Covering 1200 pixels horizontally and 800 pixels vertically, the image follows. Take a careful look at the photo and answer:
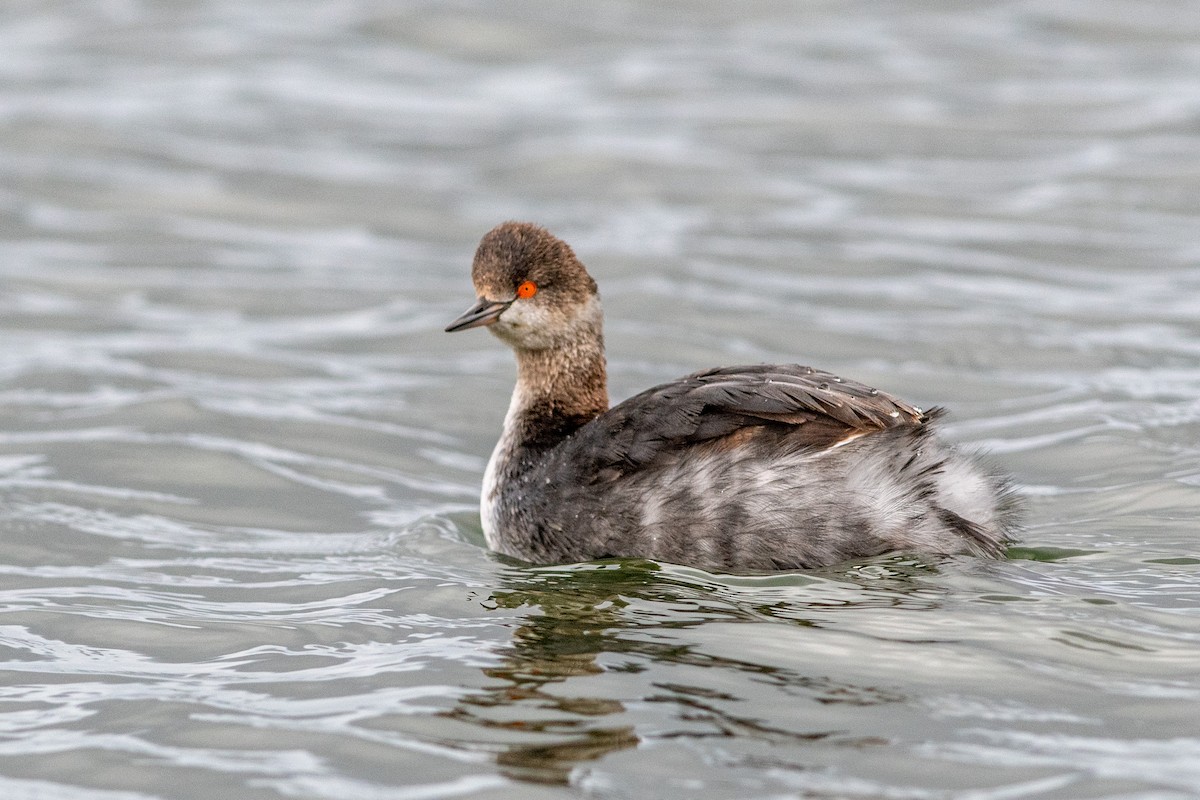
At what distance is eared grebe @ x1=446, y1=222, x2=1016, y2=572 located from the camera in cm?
614

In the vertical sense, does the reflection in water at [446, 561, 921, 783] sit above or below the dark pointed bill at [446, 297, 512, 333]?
below

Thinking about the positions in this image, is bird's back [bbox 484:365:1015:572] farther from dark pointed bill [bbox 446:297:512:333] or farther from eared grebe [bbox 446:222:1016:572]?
dark pointed bill [bbox 446:297:512:333]

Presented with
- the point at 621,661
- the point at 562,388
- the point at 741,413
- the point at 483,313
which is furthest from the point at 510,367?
the point at 621,661

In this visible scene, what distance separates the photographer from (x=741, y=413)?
6215mm

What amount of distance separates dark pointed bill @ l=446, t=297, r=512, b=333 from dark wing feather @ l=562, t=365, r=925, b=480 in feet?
2.57

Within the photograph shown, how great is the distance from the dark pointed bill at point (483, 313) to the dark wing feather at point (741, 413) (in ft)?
2.57

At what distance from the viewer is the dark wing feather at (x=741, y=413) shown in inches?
242

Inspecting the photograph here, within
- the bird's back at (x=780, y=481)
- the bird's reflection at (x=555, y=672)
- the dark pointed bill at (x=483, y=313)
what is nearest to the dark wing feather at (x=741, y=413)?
the bird's back at (x=780, y=481)

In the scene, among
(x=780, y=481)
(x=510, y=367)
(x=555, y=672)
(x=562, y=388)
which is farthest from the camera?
(x=510, y=367)

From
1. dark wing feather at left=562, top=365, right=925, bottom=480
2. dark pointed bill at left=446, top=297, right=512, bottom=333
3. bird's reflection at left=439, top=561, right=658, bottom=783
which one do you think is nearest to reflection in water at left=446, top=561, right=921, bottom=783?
bird's reflection at left=439, top=561, right=658, bottom=783

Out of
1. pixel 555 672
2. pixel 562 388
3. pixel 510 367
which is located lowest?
pixel 555 672

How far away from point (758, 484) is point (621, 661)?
0.99 m

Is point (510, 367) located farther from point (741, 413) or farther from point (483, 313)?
point (741, 413)

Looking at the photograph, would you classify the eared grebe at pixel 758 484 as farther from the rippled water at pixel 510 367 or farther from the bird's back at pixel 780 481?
the rippled water at pixel 510 367
